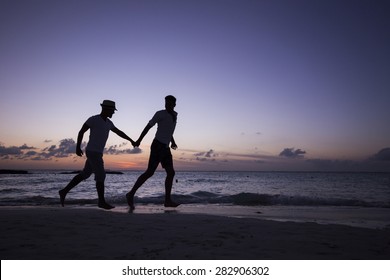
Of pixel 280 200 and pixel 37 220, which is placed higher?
pixel 37 220

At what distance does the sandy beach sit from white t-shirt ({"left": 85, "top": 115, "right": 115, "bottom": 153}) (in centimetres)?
195

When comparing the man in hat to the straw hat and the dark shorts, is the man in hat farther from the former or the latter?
the dark shorts

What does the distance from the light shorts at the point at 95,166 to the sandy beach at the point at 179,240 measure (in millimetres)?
1683

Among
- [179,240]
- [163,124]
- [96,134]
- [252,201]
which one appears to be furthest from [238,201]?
[179,240]

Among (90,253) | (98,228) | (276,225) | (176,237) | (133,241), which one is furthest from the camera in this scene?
(276,225)

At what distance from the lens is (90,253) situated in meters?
2.88

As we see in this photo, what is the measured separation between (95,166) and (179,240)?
11.4 ft

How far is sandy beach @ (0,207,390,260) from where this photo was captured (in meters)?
2.87

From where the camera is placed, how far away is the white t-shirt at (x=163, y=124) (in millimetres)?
6750

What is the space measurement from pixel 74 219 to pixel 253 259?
3.09 metres

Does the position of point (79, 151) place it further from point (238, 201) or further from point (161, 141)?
point (238, 201)
